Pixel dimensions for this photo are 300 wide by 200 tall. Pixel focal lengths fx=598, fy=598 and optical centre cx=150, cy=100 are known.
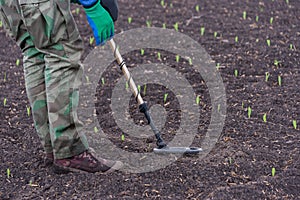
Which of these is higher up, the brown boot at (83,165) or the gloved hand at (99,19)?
the gloved hand at (99,19)

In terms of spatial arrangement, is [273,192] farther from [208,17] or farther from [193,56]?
[208,17]

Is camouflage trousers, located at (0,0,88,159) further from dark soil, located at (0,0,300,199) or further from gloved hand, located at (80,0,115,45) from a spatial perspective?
dark soil, located at (0,0,300,199)

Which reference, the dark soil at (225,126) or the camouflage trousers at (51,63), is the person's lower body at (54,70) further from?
the dark soil at (225,126)

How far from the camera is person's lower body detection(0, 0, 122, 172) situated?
3.53 m

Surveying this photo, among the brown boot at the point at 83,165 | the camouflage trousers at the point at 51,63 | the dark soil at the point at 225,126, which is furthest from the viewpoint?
the brown boot at the point at 83,165

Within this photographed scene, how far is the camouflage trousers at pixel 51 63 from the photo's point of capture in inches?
138

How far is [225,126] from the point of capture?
14.6ft

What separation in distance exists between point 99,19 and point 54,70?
413mm

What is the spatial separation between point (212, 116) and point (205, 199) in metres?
1.21

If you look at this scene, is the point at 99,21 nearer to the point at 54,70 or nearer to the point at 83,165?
the point at 54,70

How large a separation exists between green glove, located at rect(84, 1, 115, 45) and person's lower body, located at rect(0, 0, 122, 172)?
0.11 m

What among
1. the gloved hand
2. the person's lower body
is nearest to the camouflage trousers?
the person's lower body

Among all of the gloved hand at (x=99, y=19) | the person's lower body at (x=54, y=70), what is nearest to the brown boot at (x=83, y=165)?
the person's lower body at (x=54, y=70)

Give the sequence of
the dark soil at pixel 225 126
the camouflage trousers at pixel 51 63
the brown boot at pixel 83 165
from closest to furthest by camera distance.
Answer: the camouflage trousers at pixel 51 63 < the dark soil at pixel 225 126 < the brown boot at pixel 83 165
